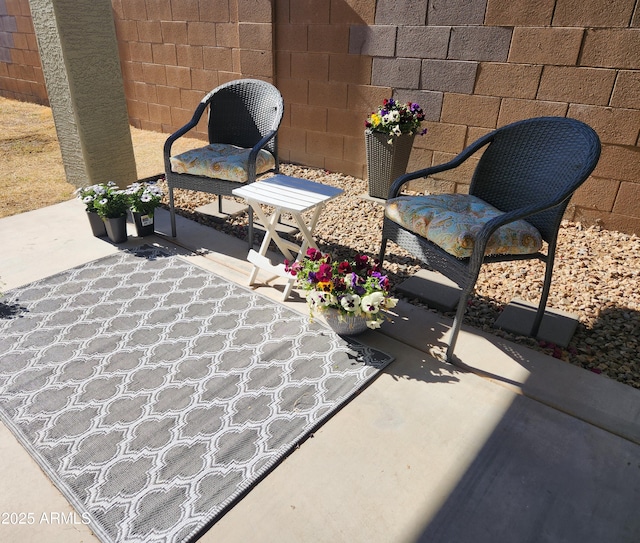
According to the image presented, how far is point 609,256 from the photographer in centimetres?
302

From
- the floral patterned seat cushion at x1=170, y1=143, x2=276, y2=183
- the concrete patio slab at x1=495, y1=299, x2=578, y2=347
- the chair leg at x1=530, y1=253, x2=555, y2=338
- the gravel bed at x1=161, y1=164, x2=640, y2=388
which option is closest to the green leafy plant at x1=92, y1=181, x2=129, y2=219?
the floral patterned seat cushion at x1=170, y1=143, x2=276, y2=183

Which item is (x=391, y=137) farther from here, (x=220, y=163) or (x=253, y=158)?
(x=220, y=163)

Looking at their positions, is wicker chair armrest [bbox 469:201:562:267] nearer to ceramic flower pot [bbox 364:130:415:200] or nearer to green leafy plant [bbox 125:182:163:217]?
ceramic flower pot [bbox 364:130:415:200]

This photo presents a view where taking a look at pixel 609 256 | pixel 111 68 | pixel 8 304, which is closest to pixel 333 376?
pixel 8 304

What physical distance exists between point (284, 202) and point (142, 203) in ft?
4.01

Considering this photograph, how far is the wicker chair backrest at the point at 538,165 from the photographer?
81.3 inches

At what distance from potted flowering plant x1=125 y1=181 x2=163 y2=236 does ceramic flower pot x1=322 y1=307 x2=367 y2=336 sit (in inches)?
65.5

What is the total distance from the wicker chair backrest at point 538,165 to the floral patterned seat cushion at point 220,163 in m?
1.34

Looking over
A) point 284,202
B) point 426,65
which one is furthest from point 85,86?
point 426,65

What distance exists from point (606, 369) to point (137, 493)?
1.94m

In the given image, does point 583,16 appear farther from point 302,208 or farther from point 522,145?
point 302,208

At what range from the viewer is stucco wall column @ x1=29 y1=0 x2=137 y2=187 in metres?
3.41

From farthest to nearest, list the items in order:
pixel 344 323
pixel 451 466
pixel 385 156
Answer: pixel 385 156 → pixel 344 323 → pixel 451 466

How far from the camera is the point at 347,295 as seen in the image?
82.4 inches
